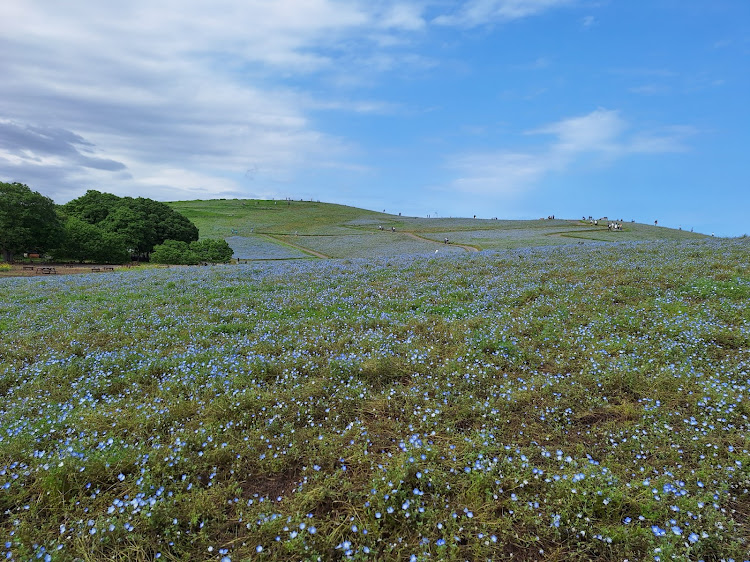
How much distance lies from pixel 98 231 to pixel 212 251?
17.3 metres

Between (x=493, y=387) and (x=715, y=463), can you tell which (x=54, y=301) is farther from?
(x=715, y=463)

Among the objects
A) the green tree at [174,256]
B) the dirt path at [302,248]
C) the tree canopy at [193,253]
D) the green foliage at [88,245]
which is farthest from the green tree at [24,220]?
the dirt path at [302,248]

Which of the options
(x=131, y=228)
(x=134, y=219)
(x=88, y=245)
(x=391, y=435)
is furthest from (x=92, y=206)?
(x=391, y=435)

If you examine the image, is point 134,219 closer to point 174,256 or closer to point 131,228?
point 131,228

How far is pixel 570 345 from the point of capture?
7.95 m

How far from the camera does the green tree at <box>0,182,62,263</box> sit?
4688cm

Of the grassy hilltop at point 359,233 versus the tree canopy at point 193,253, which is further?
the tree canopy at point 193,253

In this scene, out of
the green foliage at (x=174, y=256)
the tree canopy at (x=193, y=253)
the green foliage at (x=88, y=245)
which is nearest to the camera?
the green foliage at (x=88, y=245)

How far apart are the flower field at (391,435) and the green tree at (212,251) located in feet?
159

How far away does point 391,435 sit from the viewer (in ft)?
17.8

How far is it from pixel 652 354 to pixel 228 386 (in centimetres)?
797

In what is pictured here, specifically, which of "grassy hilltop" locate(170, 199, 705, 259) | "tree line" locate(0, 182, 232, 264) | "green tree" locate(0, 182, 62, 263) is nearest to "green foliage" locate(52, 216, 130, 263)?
"tree line" locate(0, 182, 232, 264)

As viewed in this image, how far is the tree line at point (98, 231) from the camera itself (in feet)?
158

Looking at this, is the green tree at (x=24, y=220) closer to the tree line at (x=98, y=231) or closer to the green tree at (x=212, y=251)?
the tree line at (x=98, y=231)
